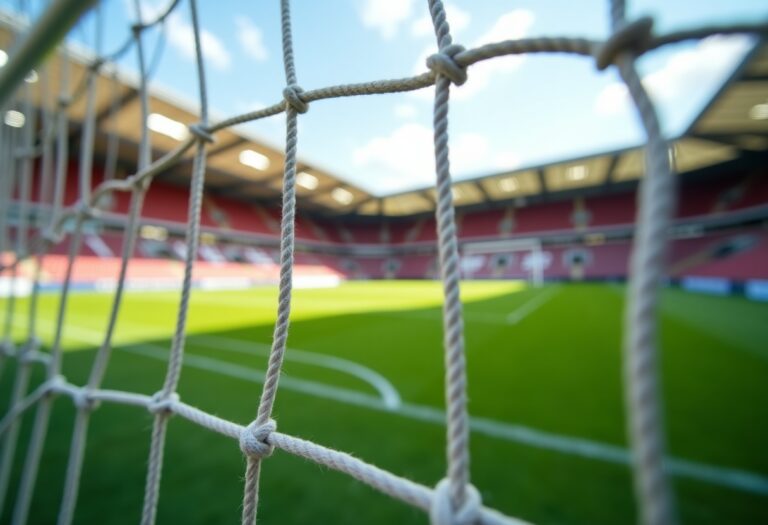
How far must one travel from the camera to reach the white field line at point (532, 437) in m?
0.96

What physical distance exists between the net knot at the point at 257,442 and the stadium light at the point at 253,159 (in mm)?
10066

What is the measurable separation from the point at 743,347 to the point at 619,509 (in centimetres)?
272

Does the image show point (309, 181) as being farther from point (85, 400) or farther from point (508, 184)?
point (85, 400)

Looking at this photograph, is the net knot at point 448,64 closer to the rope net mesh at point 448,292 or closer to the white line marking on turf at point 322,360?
the rope net mesh at point 448,292

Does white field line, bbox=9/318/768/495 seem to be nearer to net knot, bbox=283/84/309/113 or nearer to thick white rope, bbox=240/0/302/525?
thick white rope, bbox=240/0/302/525

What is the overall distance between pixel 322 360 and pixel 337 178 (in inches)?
408

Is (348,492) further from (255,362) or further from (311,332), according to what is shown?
(311,332)

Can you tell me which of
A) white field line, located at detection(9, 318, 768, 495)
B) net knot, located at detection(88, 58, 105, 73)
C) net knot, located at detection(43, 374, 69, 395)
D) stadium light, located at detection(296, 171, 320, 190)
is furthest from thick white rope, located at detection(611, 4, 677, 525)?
stadium light, located at detection(296, 171, 320, 190)

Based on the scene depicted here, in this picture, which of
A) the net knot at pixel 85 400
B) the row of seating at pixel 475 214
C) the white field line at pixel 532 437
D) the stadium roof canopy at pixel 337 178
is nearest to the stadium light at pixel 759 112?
the stadium roof canopy at pixel 337 178

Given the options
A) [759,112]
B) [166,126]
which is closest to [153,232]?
[166,126]

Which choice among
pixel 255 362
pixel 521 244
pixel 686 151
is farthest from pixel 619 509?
pixel 521 244

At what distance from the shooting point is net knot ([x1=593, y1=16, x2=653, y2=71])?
0.21 metres

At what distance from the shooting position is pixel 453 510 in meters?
0.27

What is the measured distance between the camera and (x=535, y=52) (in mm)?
306
